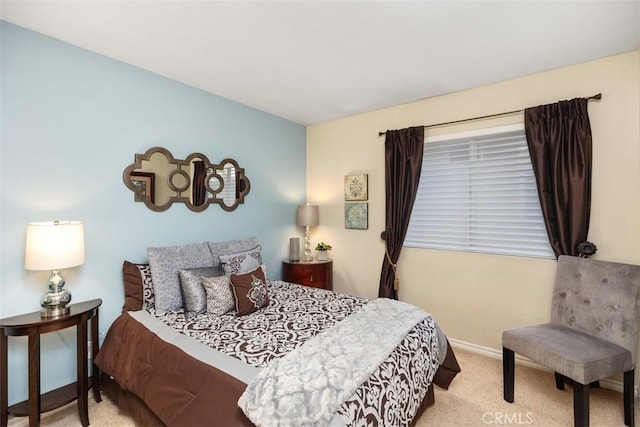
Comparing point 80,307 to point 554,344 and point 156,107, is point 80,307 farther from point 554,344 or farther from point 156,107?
point 554,344

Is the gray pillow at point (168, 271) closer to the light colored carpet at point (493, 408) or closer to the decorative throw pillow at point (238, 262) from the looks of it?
the decorative throw pillow at point (238, 262)

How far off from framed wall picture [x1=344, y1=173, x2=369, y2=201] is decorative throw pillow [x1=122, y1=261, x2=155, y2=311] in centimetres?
238

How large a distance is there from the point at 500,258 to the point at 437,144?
131 centimetres

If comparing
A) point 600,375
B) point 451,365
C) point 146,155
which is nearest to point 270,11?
point 146,155

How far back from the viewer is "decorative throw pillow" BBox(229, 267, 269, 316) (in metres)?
2.23

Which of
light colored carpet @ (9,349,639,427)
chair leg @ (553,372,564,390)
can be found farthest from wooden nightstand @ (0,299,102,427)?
chair leg @ (553,372,564,390)

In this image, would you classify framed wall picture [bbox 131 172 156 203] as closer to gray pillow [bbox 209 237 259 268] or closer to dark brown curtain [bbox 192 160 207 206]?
dark brown curtain [bbox 192 160 207 206]

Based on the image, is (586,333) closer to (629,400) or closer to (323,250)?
(629,400)

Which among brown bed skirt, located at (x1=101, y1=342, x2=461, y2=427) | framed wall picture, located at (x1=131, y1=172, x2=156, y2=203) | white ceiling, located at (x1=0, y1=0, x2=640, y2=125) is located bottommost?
brown bed skirt, located at (x1=101, y1=342, x2=461, y2=427)

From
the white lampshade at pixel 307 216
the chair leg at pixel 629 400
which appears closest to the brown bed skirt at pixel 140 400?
the chair leg at pixel 629 400

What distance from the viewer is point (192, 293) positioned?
228 centimetres

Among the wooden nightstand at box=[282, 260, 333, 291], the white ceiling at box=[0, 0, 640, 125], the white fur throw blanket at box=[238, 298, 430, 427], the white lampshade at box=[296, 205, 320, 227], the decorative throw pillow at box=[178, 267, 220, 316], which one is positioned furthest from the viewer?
the white lampshade at box=[296, 205, 320, 227]

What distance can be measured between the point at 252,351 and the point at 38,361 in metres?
1.27

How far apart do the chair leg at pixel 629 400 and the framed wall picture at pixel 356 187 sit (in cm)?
258
